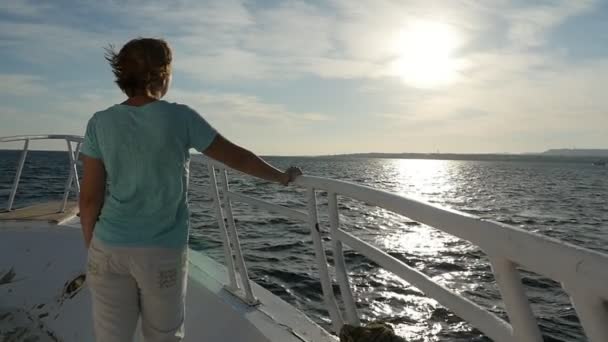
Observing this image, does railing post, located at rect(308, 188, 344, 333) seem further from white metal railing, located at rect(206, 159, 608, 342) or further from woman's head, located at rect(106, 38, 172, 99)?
woman's head, located at rect(106, 38, 172, 99)

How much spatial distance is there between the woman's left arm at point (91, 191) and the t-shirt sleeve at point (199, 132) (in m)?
0.34

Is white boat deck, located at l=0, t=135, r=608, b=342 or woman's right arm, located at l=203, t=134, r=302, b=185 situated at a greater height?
woman's right arm, located at l=203, t=134, r=302, b=185

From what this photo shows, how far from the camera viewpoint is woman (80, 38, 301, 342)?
154cm

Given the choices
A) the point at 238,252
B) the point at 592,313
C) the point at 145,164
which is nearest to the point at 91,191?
the point at 145,164

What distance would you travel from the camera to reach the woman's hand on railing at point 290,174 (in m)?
2.05

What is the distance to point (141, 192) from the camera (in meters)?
1.58

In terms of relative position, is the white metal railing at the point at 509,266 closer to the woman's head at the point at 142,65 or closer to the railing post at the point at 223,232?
the woman's head at the point at 142,65

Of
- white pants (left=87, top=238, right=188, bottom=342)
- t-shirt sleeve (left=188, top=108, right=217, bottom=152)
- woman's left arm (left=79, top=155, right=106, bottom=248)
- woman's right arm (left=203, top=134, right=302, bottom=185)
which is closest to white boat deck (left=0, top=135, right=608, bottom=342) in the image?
woman's right arm (left=203, top=134, right=302, bottom=185)

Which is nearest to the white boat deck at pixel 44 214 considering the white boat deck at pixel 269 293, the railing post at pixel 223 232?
the white boat deck at pixel 269 293

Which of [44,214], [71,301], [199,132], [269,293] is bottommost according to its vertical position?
[71,301]

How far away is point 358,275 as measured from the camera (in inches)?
267

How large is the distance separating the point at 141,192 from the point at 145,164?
0.33ft

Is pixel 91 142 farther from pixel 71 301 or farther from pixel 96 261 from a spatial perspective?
pixel 71 301

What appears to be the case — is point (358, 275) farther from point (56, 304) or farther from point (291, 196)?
point (291, 196)
